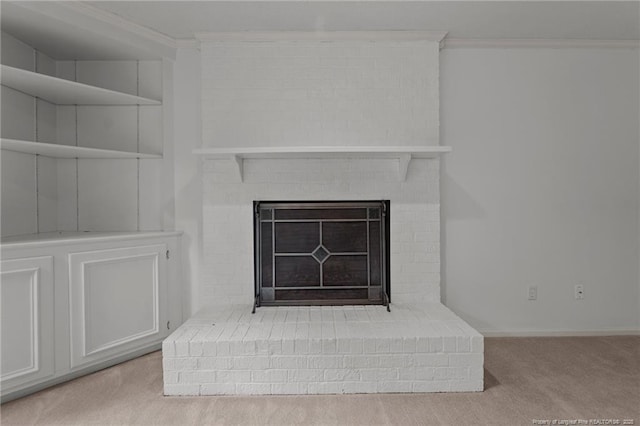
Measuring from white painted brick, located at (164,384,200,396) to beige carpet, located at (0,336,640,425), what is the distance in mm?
40

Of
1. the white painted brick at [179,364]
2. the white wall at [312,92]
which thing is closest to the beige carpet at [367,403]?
the white painted brick at [179,364]

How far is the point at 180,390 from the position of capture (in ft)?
7.36

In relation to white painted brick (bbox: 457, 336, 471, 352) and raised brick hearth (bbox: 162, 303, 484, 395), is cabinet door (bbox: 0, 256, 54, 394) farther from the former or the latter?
white painted brick (bbox: 457, 336, 471, 352)

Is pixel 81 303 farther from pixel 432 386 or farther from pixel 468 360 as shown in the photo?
pixel 468 360

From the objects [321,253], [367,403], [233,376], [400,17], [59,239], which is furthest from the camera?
[321,253]

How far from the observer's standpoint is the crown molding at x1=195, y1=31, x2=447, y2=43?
2.90 meters

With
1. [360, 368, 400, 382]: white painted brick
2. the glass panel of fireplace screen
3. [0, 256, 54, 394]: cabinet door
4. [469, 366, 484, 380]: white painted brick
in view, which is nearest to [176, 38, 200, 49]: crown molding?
the glass panel of fireplace screen

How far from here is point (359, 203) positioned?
111 inches

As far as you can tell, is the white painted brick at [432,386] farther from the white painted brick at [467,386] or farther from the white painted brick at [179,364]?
the white painted brick at [179,364]

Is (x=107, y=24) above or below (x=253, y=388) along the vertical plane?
above

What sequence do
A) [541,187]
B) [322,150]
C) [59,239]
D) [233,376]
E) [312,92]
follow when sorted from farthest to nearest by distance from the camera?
[541,187] → [312,92] → [322,150] → [59,239] → [233,376]

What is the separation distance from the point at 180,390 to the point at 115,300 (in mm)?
738

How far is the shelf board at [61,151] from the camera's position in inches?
92.2

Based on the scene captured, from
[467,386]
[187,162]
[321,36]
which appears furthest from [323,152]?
[467,386]
